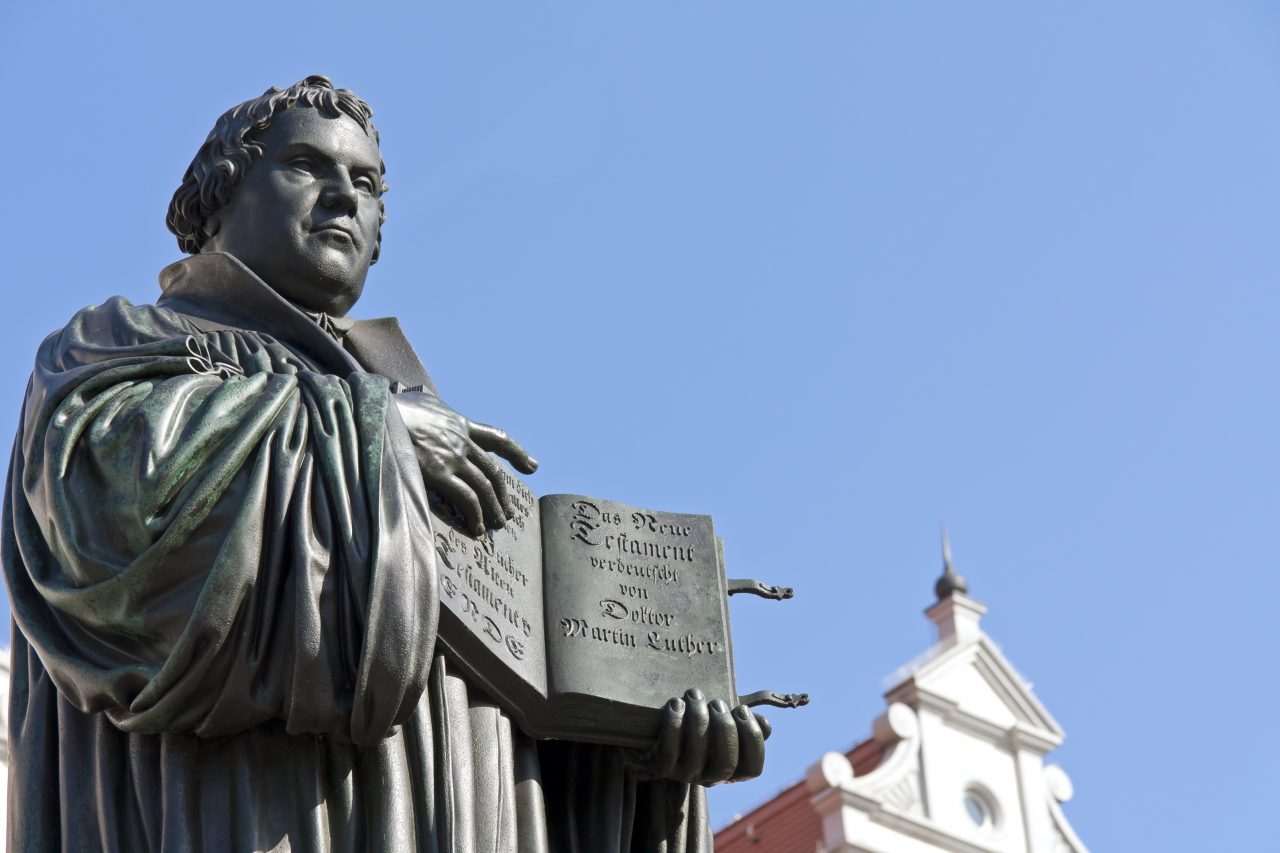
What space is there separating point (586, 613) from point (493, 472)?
0.46 metres

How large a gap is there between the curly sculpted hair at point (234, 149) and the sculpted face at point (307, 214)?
A: 0.03 meters

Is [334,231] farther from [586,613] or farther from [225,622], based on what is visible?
[225,622]

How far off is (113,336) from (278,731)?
3.83 ft

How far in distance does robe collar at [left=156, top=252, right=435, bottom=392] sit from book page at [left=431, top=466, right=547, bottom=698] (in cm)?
52

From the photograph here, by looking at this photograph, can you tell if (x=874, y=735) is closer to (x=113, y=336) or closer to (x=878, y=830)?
(x=878, y=830)

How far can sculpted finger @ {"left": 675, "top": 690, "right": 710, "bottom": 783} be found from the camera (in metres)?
6.75

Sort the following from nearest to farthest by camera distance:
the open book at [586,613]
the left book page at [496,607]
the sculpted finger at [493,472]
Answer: the left book page at [496,607]
the open book at [586,613]
the sculpted finger at [493,472]

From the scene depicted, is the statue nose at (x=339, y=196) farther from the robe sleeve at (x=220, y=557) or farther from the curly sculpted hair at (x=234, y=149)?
the robe sleeve at (x=220, y=557)

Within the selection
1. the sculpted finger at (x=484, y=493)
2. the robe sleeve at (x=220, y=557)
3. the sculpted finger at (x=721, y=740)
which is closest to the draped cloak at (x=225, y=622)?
the robe sleeve at (x=220, y=557)

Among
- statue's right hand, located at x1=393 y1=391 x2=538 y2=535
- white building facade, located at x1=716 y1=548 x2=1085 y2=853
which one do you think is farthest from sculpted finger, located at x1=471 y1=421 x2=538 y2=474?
white building facade, located at x1=716 y1=548 x2=1085 y2=853

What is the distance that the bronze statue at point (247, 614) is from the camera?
5945mm

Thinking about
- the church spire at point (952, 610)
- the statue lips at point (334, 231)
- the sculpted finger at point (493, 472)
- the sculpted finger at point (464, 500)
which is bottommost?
the sculpted finger at point (464, 500)

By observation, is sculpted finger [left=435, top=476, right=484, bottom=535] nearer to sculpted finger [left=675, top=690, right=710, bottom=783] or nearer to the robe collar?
the robe collar

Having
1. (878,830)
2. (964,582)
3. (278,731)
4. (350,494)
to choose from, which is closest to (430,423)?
(350,494)
